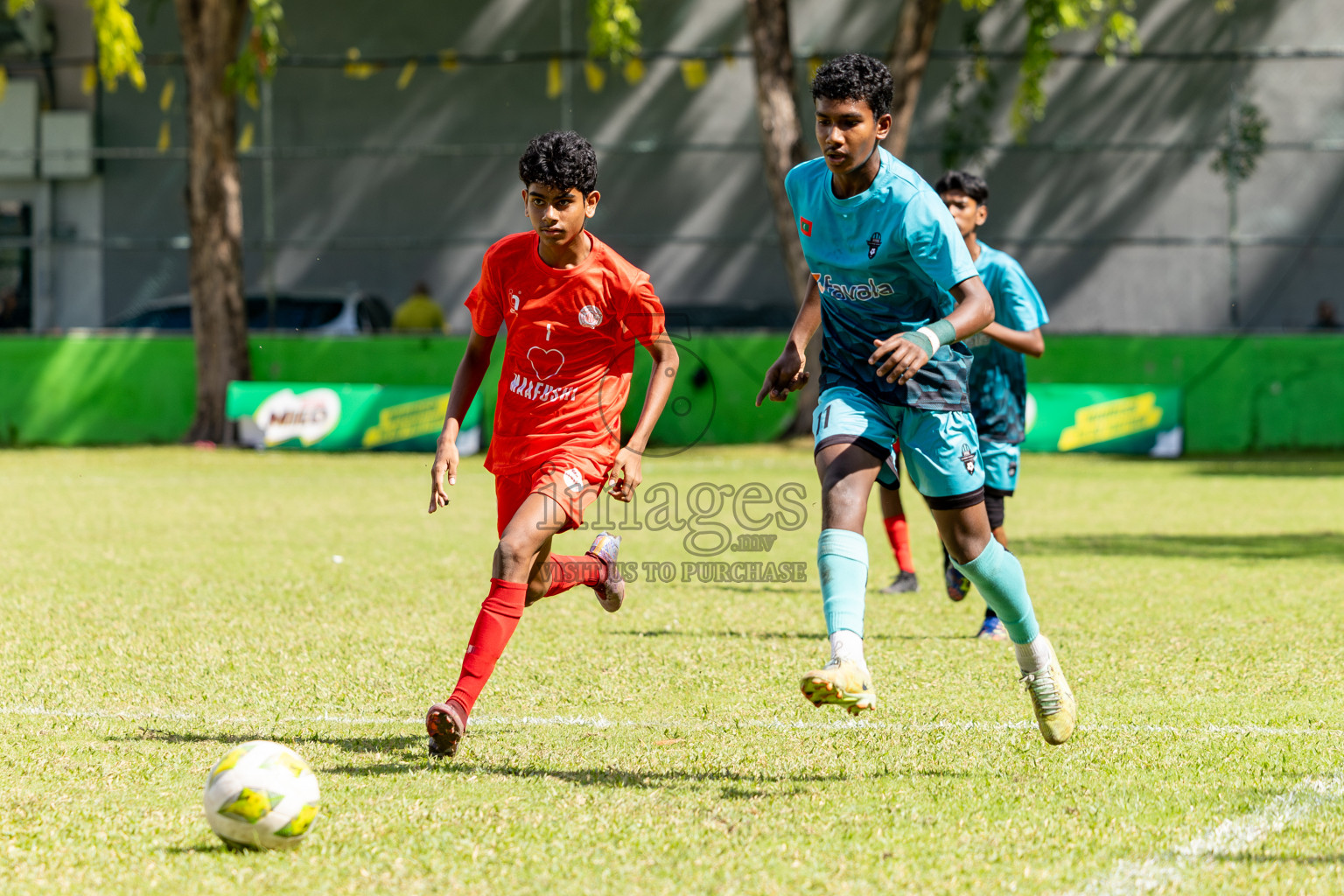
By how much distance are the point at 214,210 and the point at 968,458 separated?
1659 cm

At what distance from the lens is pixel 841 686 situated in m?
3.99

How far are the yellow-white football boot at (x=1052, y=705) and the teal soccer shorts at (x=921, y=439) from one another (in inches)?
23.3

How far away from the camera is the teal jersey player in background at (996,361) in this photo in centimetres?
710

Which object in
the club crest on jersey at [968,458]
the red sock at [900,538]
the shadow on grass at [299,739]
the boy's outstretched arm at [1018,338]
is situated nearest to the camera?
the club crest on jersey at [968,458]

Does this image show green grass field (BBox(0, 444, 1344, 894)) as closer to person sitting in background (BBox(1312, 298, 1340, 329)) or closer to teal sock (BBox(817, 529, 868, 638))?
teal sock (BBox(817, 529, 868, 638))

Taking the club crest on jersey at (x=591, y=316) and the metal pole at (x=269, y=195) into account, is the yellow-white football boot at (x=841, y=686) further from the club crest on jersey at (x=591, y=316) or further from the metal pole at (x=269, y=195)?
the metal pole at (x=269, y=195)

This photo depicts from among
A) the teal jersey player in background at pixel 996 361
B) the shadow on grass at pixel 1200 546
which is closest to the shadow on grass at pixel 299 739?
the teal jersey player in background at pixel 996 361

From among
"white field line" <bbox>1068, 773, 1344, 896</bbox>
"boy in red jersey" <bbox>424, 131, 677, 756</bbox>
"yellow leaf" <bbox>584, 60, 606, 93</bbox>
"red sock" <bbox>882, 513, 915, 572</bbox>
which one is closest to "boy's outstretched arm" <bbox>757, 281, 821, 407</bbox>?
"boy in red jersey" <bbox>424, 131, 677, 756</bbox>

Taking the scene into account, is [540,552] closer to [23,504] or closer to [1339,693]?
[1339,693]

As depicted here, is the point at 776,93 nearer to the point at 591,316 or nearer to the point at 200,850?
the point at 591,316

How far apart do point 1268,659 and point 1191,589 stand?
211 cm

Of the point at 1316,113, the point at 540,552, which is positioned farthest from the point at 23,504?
the point at 1316,113

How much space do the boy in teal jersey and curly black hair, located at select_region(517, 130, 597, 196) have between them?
0.72m

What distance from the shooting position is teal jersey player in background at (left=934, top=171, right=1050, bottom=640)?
23.3 feet
